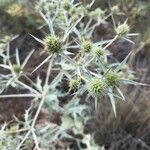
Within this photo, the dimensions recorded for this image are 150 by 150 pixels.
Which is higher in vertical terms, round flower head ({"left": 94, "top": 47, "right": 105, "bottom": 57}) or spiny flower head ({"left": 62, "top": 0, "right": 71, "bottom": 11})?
spiny flower head ({"left": 62, "top": 0, "right": 71, "bottom": 11})

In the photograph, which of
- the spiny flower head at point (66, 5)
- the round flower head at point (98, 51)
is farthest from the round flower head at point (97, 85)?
the spiny flower head at point (66, 5)

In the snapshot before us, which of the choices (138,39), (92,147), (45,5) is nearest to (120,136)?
(92,147)

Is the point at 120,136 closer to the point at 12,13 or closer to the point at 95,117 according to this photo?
the point at 95,117

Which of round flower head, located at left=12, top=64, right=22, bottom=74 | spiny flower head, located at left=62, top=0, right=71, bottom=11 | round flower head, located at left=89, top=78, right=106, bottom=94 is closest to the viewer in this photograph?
round flower head, located at left=89, top=78, right=106, bottom=94

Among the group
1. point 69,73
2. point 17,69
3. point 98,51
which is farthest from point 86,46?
point 17,69

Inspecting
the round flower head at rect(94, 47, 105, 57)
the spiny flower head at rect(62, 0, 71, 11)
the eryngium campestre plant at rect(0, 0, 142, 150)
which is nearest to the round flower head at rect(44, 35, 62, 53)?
the eryngium campestre plant at rect(0, 0, 142, 150)

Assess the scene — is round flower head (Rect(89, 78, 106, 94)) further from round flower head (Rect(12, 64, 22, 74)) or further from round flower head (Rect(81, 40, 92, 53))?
round flower head (Rect(12, 64, 22, 74))

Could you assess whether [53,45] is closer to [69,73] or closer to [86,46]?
[86,46]

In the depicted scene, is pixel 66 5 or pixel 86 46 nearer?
pixel 86 46
